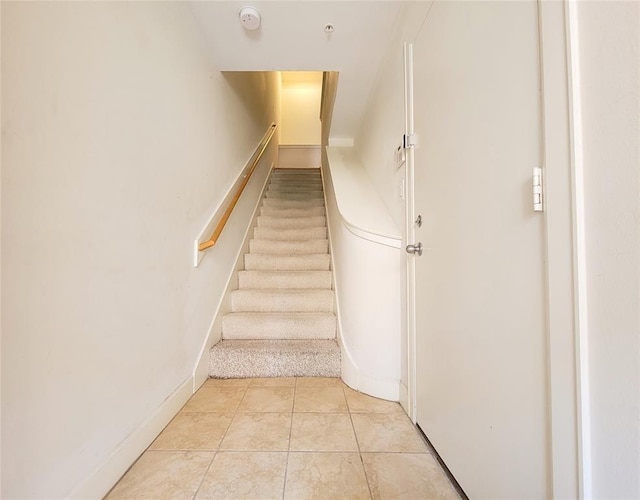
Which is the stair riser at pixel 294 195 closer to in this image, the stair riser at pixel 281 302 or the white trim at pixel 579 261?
the stair riser at pixel 281 302

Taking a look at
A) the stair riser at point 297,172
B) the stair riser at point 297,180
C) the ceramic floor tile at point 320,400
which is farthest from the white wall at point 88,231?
the stair riser at point 297,172

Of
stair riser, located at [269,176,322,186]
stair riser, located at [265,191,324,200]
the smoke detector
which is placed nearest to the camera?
the smoke detector

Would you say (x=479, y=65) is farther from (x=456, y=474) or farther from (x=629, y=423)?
(x=456, y=474)

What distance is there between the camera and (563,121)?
536mm

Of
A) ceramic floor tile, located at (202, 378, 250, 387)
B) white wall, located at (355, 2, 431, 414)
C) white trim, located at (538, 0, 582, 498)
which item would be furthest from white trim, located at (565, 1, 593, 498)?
ceramic floor tile, located at (202, 378, 250, 387)

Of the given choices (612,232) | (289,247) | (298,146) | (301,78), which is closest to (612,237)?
(612,232)

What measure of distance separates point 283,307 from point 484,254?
1.64 m

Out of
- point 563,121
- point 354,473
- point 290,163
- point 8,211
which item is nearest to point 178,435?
point 354,473

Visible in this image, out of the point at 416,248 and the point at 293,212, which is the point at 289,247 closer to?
the point at 293,212

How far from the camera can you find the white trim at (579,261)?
501 millimetres

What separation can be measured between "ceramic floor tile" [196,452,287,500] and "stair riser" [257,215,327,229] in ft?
7.50

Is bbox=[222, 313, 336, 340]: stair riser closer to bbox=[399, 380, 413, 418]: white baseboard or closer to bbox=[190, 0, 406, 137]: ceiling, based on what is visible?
bbox=[399, 380, 413, 418]: white baseboard

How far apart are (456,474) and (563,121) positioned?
107 centimetres

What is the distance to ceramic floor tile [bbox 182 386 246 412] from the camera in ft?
4.58
